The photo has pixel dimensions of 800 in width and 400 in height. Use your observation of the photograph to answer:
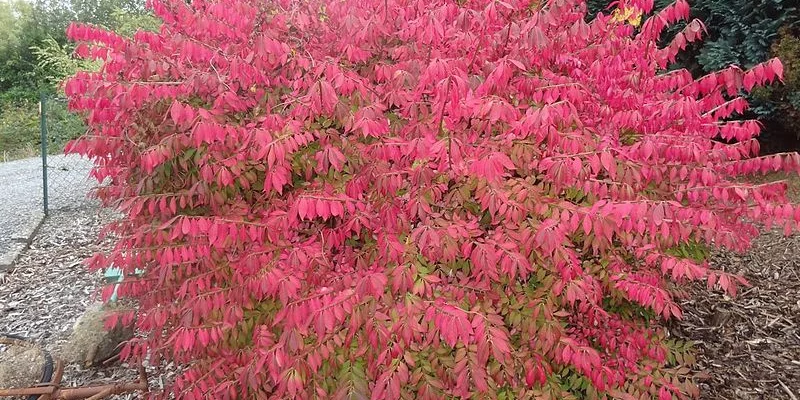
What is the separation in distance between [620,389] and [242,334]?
178 cm

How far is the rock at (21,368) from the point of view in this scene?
91.5 inches

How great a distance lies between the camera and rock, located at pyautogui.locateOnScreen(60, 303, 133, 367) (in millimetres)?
3439

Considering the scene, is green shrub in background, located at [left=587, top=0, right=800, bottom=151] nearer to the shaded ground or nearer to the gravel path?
the shaded ground

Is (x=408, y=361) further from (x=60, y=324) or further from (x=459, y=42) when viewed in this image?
(x=60, y=324)

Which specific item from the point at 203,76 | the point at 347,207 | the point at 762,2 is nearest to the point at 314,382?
the point at 347,207

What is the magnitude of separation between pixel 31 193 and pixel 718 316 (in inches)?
346

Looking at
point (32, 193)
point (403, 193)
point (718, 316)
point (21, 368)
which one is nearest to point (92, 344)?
point (21, 368)

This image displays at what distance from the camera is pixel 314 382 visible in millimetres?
2166

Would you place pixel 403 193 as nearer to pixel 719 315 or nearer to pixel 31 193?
pixel 719 315

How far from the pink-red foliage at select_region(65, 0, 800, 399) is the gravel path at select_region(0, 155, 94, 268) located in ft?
13.0

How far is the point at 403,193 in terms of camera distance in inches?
93.4

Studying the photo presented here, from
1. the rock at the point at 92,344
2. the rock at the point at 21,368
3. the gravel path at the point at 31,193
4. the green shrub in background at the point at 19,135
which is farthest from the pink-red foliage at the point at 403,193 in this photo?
the green shrub in background at the point at 19,135

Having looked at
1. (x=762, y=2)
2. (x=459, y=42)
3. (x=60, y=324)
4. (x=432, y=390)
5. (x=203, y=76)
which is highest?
(x=762, y=2)

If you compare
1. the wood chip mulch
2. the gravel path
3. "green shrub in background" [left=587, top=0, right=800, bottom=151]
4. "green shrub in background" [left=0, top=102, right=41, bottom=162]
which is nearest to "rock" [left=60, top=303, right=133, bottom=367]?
the wood chip mulch
